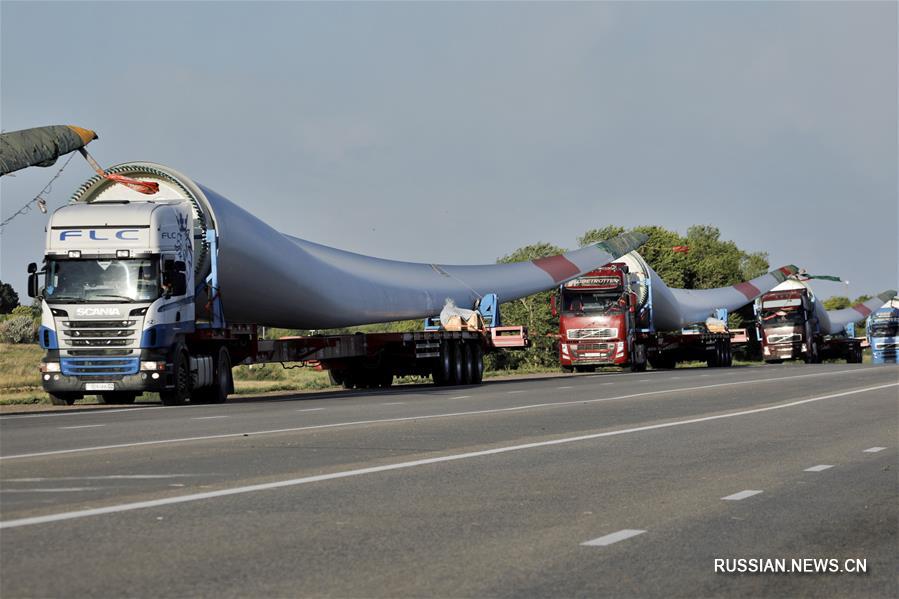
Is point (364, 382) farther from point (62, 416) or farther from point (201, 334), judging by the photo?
point (62, 416)

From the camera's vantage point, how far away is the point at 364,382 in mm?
37469

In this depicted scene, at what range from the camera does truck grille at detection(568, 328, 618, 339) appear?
49156 mm

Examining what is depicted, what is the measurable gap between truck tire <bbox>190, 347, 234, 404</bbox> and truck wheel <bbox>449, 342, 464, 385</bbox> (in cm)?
1068

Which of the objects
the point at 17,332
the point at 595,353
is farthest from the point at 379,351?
the point at 17,332

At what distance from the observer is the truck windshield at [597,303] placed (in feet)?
161

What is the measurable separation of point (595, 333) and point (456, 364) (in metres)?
13.0

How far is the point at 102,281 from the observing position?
79.9ft

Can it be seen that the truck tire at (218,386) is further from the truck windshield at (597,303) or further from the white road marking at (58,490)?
the truck windshield at (597,303)

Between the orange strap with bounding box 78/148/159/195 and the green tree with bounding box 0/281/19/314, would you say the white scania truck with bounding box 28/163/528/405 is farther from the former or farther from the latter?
the green tree with bounding box 0/281/19/314

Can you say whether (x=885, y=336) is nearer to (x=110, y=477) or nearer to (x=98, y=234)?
(x=98, y=234)

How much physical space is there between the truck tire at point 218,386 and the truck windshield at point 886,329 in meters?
66.5

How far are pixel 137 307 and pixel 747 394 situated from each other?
13.1m

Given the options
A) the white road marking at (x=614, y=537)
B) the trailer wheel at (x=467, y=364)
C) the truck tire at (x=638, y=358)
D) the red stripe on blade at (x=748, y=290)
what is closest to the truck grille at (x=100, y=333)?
the trailer wheel at (x=467, y=364)

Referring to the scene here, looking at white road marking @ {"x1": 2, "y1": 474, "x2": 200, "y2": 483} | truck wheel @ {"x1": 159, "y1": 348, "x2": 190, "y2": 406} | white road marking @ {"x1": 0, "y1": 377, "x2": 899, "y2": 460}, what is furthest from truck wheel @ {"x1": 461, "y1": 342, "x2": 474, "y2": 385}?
white road marking @ {"x1": 2, "y1": 474, "x2": 200, "y2": 483}
